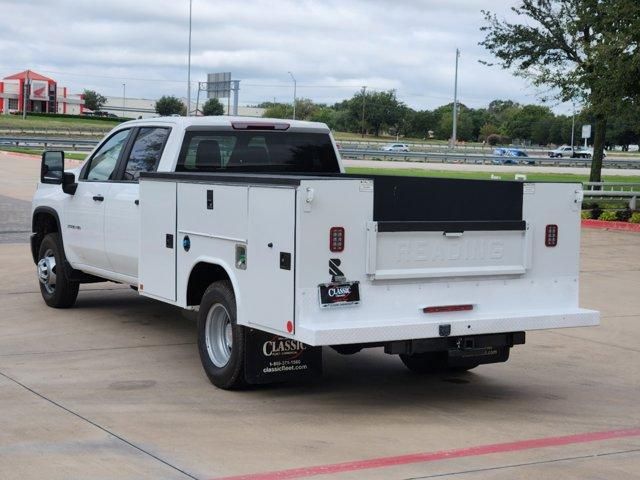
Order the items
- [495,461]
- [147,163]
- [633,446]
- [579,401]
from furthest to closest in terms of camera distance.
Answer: [147,163] < [579,401] < [633,446] < [495,461]

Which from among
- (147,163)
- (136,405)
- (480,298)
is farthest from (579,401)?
(147,163)

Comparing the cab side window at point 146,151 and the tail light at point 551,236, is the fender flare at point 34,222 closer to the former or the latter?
the cab side window at point 146,151

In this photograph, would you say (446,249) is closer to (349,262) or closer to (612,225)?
(349,262)

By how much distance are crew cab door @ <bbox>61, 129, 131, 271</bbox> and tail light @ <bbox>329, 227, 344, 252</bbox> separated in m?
3.86

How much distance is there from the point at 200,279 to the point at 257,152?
188 centimetres

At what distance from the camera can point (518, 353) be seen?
10.0 m

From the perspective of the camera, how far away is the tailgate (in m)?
7.23

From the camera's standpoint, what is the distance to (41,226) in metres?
12.0

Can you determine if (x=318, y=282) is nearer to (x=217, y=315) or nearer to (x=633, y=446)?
(x=217, y=315)

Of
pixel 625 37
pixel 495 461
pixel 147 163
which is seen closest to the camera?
pixel 495 461

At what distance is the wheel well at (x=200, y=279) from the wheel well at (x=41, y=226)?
3.83 m

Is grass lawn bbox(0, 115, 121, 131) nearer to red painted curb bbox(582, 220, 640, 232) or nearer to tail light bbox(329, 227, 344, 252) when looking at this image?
red painted curb bbox(582, 220, 640, 232)

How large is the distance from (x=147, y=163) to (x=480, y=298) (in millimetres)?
3763

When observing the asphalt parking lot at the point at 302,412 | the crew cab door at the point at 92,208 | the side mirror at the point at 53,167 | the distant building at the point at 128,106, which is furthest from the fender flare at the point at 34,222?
the distant building at the point at 128,106
